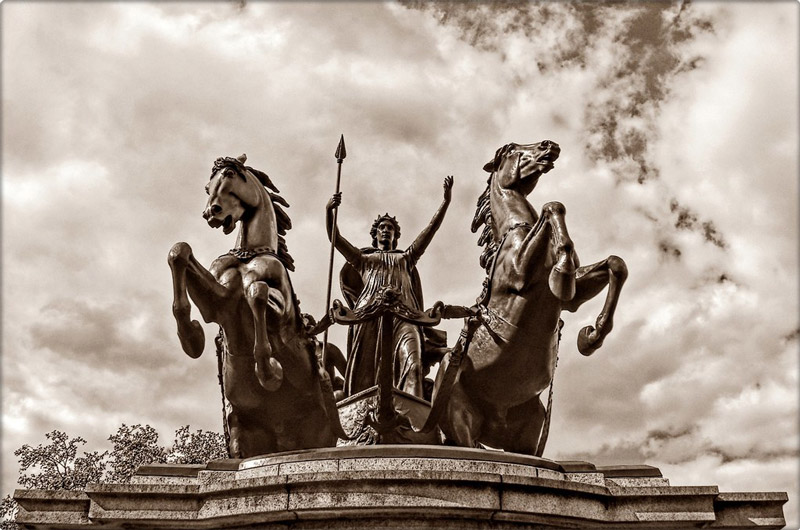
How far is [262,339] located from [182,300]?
800mm

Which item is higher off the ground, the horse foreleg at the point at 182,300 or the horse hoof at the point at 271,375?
the horse foreleg at the point at 182,300

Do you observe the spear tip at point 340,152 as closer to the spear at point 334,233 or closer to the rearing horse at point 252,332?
the spear at point 334,233

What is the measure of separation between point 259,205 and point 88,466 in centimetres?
1750

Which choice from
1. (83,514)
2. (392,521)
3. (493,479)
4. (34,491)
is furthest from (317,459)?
(34,491)

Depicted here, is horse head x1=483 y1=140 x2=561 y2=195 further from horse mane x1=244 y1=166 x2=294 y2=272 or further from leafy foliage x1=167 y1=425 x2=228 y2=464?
leafy foliage x1=167 y1=425 x2=228 y2=464

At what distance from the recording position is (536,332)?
25.7ft

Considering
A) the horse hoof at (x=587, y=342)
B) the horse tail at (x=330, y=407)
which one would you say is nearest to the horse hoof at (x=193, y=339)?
the horse tail at (x=330, y=407)

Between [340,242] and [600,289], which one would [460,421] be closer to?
[600,289]

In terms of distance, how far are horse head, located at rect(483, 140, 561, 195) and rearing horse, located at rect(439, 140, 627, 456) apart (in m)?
0.02

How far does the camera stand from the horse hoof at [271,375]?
7.48 metres

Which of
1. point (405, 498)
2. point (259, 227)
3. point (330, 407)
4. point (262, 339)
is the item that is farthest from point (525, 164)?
point (405, 498)

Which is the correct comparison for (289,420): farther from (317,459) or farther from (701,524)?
(701,524)

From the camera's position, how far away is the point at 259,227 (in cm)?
873

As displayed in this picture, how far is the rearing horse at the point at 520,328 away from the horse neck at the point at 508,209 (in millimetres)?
12
